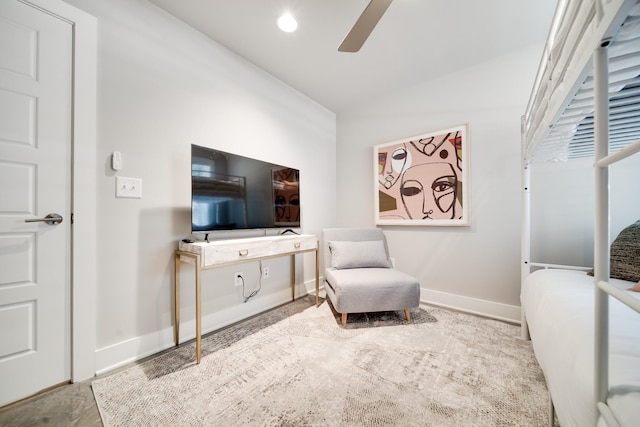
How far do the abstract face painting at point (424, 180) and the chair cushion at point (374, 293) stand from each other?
894 mm

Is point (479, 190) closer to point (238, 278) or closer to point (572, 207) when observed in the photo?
point (572, 207)

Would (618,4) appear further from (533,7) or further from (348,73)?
(348,73)

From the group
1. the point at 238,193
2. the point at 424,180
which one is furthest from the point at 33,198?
the point at 424,180

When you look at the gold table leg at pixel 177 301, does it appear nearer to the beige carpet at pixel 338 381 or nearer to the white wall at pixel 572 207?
the beige carpet at pixel 338 381

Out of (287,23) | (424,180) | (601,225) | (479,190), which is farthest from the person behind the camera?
(424,180)

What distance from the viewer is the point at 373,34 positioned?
196 centimetres

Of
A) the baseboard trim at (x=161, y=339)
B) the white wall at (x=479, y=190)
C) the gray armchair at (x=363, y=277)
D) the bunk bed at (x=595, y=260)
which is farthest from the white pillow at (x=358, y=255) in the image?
the bunk bed at (x=595, y=260)

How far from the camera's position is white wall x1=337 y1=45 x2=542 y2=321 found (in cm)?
216

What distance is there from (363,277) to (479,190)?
57.2 inches

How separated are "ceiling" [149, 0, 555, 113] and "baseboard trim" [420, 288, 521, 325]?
7.73 ft

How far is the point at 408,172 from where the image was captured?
2725mm

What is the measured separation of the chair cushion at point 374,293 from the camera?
6.49 ft

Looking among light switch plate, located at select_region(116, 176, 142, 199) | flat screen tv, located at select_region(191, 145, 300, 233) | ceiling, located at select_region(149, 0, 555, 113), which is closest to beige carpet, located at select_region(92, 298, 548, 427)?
flat screen tv, located at select_region(191, 145, 300, 233)

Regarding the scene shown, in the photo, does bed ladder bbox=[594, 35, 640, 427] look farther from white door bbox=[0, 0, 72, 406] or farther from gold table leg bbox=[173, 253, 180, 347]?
white door bbox=[0, 0, 72, 406]
